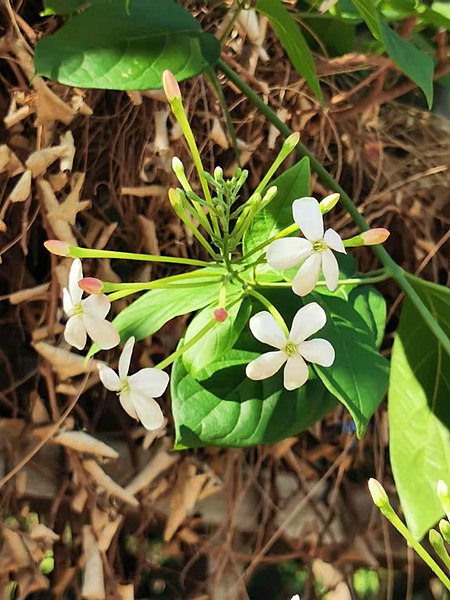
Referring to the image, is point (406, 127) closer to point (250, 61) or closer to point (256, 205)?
point (250, 61)

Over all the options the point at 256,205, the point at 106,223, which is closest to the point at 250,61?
the point at 106,223

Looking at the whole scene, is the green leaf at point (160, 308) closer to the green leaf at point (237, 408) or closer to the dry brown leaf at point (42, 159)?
the green leaf at point (237, 408)

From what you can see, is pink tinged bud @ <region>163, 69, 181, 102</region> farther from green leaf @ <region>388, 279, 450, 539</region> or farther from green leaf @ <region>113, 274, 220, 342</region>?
green leaf @ <region>388, 279, 450, 539</region>

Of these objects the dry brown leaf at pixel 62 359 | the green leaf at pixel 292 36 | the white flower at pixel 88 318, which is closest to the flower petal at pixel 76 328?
the white flower at pixel 88 318

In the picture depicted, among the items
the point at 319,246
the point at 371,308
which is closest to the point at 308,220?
the point at 319,246

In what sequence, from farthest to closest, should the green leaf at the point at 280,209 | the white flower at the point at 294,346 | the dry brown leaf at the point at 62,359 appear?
1. the dry brown leaf at the point at 62,359
2. the green leaf at the point at 280,209
3. the white flower at the point at 294,346

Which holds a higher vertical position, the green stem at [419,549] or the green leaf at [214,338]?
the green stem at [419,549]
